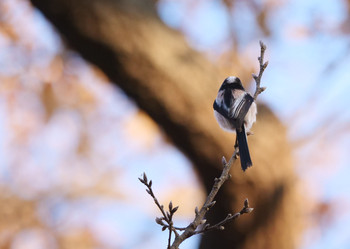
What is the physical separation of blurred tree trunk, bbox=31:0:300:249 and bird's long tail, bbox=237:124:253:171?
1.96 meters

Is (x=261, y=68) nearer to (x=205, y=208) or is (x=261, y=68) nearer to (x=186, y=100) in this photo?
(x=205, y=208)

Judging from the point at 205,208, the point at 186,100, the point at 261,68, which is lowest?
the point at 205,208

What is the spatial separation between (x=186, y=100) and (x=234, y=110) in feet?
6.52

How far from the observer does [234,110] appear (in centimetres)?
106

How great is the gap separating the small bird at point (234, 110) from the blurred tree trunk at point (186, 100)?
6.18ft

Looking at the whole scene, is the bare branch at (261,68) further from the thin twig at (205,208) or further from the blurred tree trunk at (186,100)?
the blurred tree trunk at (186,100)

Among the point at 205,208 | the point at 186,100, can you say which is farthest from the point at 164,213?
the point at 186,100

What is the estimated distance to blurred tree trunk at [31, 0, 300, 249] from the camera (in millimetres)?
2896

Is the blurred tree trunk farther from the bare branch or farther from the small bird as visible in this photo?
the bare branch

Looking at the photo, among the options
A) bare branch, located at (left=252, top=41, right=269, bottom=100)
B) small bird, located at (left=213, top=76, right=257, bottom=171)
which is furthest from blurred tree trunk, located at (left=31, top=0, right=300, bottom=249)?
bare branch, located at (left=252, top=41, right=269, bottom=100)

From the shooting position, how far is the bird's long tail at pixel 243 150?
0.85 m

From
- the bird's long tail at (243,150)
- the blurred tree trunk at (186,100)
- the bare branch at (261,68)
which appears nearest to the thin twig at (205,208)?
the bird's long tail at (243,150)

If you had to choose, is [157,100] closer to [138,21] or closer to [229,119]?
[138,21]

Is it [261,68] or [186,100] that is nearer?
→ [261,68]
